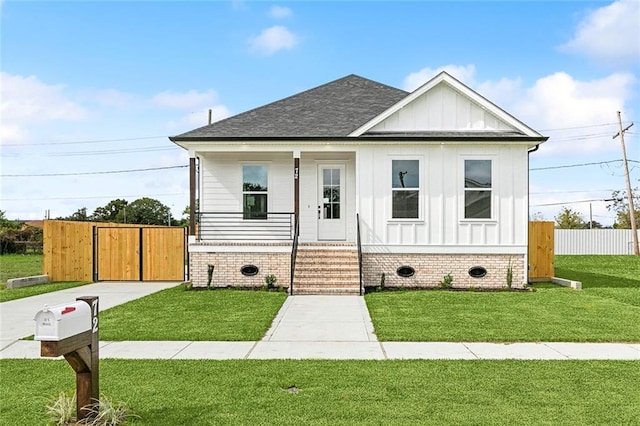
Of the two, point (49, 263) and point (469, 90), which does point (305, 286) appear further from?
point (49, 263)

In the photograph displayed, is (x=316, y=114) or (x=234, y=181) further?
(x=316, y=114)

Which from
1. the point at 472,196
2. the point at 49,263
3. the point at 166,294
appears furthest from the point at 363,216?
the point at 49,263

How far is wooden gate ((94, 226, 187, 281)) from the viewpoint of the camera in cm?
1620

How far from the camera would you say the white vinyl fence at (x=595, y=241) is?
3052 centimetres

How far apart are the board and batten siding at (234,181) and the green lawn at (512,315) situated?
474 cm

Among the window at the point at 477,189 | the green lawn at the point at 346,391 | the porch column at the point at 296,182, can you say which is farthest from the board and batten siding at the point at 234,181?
the green lawn at the point at 346,391

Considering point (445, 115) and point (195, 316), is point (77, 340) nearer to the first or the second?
point (195, 316)

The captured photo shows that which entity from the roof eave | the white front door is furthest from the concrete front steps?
the roof eave

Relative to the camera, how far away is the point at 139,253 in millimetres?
16344

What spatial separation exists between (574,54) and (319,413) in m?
18.8

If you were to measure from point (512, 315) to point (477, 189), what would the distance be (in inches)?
209

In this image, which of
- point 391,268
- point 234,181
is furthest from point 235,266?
point 391,268

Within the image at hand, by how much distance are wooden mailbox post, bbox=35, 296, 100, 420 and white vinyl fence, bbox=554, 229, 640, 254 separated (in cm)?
3170

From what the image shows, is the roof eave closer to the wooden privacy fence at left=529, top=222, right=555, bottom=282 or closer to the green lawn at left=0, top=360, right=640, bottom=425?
the wooden privacy fence at left=529, top=222, right=555, bottom=282
